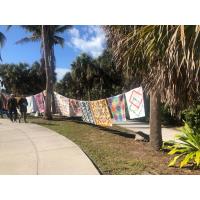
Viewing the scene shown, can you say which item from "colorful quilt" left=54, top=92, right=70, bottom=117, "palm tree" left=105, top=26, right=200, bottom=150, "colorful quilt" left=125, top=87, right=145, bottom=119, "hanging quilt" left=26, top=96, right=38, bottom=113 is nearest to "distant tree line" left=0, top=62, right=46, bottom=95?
"hanging quilt" left=26, top=96, right=38, bottom=113

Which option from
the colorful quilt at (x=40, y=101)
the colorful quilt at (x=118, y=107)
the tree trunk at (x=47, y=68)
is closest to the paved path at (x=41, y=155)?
the colorful quilt at (x=118, y=107)

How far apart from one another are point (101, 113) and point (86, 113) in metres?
2.02

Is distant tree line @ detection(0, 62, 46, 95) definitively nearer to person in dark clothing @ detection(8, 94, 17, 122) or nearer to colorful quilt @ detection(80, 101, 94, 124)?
person in dark clothing @ detection(8, 94, 17, 122)

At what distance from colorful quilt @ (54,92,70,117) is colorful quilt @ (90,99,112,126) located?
145 inches

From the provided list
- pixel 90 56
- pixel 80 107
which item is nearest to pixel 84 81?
pixel 90 56

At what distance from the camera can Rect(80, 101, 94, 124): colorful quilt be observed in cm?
1543

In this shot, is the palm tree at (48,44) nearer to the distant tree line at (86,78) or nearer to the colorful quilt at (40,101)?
the colorful quilt at (40,101)

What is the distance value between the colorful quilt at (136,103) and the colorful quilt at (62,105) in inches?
272

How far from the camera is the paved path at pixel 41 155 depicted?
7.30 metres
